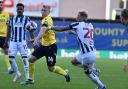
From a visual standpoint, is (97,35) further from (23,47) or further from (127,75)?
(23,47)

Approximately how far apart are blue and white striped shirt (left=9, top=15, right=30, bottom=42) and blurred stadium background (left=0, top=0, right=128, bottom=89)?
1243 millimetres

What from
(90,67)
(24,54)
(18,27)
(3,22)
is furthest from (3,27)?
(90,67)

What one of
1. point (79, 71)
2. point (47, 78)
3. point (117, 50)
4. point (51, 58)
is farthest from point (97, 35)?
point (51, 58)

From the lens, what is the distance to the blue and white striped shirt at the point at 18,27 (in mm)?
18281

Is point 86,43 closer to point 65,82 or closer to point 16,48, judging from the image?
point 16,48

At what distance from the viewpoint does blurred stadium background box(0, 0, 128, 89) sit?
63.0ft

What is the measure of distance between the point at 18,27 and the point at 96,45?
16.5 metres

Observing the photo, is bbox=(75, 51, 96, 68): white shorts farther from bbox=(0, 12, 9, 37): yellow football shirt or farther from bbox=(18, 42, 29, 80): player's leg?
bbox=(0, 12, 9, 37): yellow football shirt

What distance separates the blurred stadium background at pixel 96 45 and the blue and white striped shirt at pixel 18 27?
1243 mm

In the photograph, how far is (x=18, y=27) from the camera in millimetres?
18359

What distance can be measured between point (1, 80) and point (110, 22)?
1731cm

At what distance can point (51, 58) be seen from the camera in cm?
1830

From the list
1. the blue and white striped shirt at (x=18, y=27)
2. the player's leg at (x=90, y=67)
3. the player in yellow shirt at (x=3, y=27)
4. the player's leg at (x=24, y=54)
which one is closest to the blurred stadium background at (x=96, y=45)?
the player's leg at (x=24, y=54)

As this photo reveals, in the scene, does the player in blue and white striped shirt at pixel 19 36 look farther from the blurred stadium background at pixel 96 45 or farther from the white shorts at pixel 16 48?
the blurred stadium background at pixel 96 45
